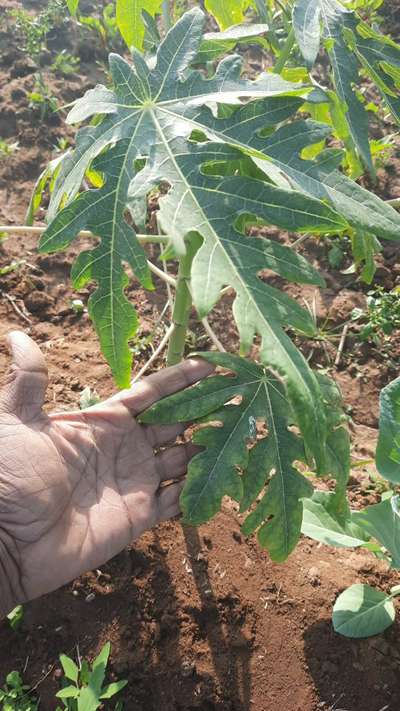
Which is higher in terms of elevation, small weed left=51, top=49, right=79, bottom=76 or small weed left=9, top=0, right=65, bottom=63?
small weed left=9, top=0, right=65, bottom=63

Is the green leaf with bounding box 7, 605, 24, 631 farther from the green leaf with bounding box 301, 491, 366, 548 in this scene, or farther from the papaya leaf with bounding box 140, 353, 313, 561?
the green leaf with bounding box 301, 491, 366, 548

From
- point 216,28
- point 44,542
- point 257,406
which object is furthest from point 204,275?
point 216,28

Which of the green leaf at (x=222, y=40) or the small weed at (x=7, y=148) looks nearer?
the green leaf at (x=222, y=40)

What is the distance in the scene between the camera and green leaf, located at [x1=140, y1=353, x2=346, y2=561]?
1532 mm

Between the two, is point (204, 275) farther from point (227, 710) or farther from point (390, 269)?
point (390, 269)

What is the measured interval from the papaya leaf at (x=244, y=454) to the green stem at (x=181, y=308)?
0.81ft

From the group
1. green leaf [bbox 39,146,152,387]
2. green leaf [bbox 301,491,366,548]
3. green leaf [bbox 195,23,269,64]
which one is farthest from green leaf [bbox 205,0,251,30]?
green leaf [bbox 301,491,366,548]

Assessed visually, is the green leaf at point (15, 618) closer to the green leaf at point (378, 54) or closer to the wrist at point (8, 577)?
the wrist at point (8, 577)

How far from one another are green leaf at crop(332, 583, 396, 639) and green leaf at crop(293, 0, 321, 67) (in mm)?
1612

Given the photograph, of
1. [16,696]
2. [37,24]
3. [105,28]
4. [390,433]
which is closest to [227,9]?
[390,433]

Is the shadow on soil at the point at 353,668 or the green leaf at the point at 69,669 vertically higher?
the green leaf at the point at 69,669

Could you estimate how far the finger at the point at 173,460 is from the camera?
74.0 inches

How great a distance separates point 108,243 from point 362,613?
4.60 ft

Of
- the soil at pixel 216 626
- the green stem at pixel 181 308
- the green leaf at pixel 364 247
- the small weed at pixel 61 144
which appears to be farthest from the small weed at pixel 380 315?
the small weed at pixel 61 144
